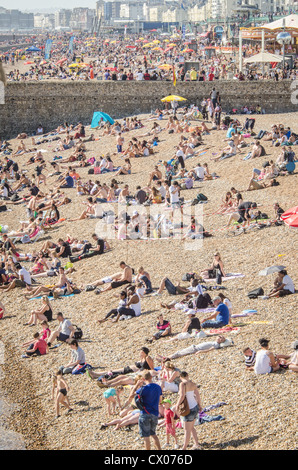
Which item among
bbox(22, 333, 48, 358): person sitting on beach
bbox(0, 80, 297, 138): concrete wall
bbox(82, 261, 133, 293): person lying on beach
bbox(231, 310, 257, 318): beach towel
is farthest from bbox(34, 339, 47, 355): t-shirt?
bbox(0, 80, 297, 138): concrete wall

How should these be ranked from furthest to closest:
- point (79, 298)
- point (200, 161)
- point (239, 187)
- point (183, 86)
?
point (183, 86) → point (200, 161) → point (239, 187) → point (79, 298)

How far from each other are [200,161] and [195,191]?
323 centimetres

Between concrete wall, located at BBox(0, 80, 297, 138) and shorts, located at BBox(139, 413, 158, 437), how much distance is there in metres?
23.2

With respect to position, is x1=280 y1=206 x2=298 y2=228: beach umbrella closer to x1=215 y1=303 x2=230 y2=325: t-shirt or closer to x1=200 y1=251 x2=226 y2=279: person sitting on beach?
x1=200 y1=251 x2=226 y2=279: person sitting on beach

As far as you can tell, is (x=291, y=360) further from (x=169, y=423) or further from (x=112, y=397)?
(x=112, y=397)

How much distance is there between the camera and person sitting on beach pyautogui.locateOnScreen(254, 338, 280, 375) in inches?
322

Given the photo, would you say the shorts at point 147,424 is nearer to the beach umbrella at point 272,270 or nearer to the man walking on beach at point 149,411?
the man walking on beach at point 149,411

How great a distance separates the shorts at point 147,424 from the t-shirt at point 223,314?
321cm

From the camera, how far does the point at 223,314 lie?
990cm

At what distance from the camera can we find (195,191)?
18.2 m

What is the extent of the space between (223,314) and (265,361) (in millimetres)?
1775

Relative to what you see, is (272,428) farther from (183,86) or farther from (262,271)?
(183,86)

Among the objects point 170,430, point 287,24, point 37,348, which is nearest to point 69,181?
point 37,348
